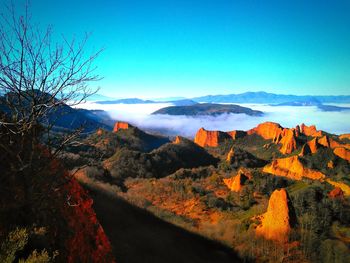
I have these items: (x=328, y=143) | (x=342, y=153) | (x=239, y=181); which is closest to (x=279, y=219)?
(x=239, y=181)

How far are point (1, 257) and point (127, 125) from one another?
113m

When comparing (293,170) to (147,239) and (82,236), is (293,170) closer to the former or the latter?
(147,239)

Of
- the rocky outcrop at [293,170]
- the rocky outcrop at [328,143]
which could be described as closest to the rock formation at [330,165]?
the rocky outcrop at [293,170]

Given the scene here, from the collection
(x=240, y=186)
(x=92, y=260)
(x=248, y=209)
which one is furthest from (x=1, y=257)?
(x=240, y=186)

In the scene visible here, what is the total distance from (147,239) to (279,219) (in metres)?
10.6

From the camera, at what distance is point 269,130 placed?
12188 centimetres

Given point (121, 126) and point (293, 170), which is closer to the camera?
point (293, 170)

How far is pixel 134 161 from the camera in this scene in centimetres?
7000

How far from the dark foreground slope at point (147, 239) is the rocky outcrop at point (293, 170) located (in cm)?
3813

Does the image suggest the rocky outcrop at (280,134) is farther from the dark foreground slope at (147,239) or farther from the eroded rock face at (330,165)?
the dark foreground slope at (147,239)

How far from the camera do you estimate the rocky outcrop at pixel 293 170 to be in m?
57.8

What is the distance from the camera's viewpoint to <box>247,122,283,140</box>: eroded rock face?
375 feet

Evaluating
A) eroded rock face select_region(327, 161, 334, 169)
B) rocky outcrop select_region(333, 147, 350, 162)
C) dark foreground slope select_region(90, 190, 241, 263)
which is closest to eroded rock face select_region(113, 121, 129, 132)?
rocky outcrop select_region(333, 147, 350, 162)

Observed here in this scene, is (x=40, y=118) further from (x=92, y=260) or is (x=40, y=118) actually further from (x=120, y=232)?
(x=120, y=232)
